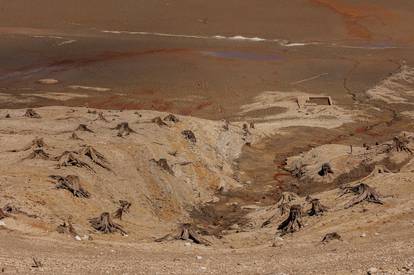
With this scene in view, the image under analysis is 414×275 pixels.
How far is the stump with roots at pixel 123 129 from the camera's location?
17375mm

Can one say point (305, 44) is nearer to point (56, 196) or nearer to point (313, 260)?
point (56, 196)

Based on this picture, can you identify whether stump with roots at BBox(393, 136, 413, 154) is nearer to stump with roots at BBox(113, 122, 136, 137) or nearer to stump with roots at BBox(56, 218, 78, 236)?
stump with roots at BBox(113, 122, 136, 137)

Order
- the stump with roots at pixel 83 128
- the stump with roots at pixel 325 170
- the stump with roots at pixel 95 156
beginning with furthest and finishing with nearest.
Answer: the stump with roots at pixel 325 170 < the stump with roots at pixel 83 128 < the stump with roots at pixel 95 156

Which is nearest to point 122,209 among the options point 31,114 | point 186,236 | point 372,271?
point 186,236

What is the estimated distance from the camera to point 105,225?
12.0 meters

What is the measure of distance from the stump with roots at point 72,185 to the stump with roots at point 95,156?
1.45 metres

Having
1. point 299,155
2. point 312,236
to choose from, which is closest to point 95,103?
point 299,155

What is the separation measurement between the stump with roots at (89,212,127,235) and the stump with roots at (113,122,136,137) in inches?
201

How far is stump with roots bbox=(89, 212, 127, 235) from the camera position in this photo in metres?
12.0

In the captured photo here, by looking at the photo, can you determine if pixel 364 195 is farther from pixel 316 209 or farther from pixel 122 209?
pixel 122 209

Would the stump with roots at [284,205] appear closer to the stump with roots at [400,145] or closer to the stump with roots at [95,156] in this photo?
the stump with roots at [95,156]

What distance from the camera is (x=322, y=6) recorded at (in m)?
45.0

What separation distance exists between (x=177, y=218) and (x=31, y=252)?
18.6ft

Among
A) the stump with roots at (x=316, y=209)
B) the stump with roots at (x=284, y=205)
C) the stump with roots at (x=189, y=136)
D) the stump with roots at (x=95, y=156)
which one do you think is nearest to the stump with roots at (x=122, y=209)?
the stump with roots at (x=95, y=156)
